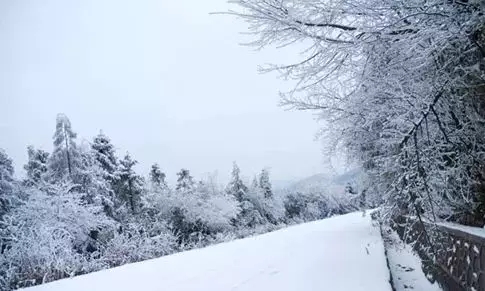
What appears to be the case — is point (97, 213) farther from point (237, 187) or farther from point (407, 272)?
point (237, 187)

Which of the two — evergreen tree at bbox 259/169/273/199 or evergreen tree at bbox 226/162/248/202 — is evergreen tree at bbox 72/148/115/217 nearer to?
evergreen tree at bbox 226/162/248/202

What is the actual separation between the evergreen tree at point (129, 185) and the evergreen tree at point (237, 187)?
16.1 metres

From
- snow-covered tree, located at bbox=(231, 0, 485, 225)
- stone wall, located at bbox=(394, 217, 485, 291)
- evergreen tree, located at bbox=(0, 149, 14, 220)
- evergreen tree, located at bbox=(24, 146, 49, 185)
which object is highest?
evergreen tree, located at bbox=(24, 146, 49, 185)

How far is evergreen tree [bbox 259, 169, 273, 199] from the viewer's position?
5681 cm

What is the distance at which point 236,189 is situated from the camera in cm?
5125

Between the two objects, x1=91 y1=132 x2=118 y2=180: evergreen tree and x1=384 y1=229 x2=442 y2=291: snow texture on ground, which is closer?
x1=384 y1=229 x2=442 y2=291: snow texture on ground

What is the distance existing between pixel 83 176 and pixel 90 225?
8.96 m

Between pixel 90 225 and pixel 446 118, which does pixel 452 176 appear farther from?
pixel 90 225

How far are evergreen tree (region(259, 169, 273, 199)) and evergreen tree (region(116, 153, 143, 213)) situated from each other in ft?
76.5

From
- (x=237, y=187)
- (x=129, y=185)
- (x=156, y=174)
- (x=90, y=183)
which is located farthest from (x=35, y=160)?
(x=237, y=187)

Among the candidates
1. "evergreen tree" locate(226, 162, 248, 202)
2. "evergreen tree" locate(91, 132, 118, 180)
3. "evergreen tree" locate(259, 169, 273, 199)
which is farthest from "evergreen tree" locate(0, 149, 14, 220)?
"evergreen tree" locate(259, 169, 273, 199)

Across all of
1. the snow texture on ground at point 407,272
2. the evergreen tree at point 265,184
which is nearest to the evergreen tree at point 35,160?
the evergreen tree at point 265,184

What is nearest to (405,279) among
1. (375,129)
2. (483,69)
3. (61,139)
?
(375,129)

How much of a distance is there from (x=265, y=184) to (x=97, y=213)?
1448 inches
